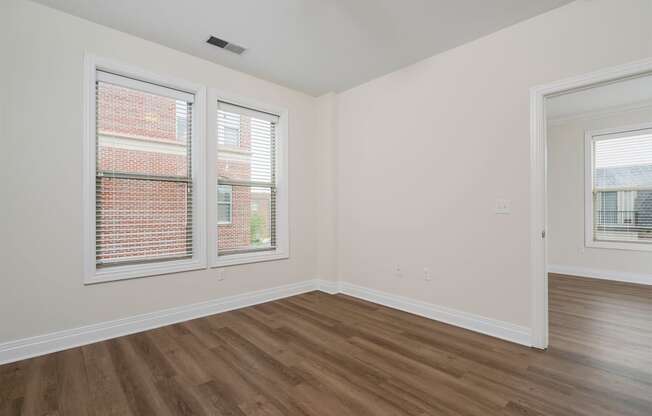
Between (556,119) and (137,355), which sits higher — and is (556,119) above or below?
above

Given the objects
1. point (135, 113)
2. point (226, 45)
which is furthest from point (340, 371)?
point (226, 45)

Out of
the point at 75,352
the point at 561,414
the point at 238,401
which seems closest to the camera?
the point at 561,414

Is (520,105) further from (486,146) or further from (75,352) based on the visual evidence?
(75,352)

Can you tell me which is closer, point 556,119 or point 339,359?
point 339,359

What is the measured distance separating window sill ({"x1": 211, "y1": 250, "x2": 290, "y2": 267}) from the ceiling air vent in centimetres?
230

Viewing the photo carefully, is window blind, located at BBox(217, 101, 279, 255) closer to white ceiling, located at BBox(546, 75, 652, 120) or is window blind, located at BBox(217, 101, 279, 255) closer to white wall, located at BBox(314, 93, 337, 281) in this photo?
white wall, located at BBox(314, 93, 337, 281)

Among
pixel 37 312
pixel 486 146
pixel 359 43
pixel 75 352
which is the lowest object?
pixel 75 352

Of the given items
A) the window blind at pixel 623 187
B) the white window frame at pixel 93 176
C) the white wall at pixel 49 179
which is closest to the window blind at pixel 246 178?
the white window frame at pixel 93 176

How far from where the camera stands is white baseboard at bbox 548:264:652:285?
4.81m

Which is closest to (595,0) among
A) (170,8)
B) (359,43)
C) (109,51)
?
(359,43)

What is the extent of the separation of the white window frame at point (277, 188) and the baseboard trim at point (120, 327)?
45cm

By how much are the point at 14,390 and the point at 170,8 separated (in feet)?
9.88

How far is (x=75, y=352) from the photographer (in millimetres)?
2547

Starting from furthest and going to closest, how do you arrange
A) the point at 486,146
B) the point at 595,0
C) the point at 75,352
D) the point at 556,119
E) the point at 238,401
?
1. the point at 556,119
2. the point at 486,146
3. the point at 75,352
4. the point at 595,0
5. the point at 238,401
